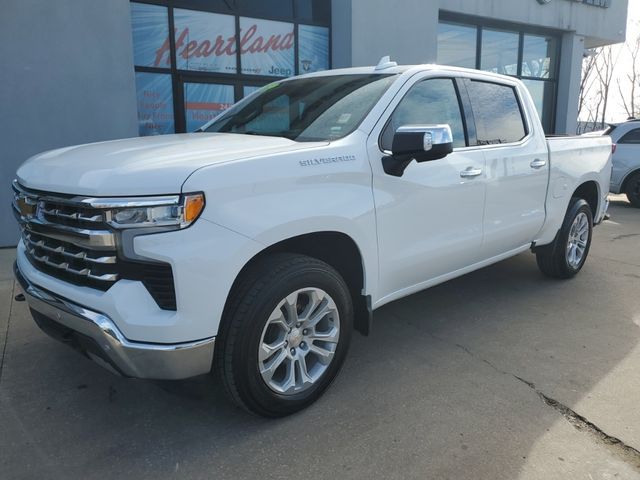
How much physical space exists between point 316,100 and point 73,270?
72.6 inches

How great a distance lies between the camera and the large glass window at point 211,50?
322 inches

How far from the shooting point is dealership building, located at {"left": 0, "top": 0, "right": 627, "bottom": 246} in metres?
6.55

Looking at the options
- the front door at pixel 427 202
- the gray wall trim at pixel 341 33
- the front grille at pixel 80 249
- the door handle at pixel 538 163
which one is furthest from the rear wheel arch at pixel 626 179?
the front grille at pixel 80 249

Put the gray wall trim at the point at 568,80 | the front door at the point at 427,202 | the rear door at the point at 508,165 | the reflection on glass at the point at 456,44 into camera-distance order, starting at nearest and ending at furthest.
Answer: the front door at the point at 427,202 < the rear door at the point at 508,165 < the reflection on glass at the point at 456,44 < the gray wall trim at the point at 568,80

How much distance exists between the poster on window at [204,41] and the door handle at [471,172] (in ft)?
20.4

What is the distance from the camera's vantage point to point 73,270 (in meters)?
2.46

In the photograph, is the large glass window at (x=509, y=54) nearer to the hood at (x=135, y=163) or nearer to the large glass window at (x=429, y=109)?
the large glass window at (x=429, y=109)

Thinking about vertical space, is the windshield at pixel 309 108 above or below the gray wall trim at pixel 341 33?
below

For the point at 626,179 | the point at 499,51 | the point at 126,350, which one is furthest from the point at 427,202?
the point at 499,51

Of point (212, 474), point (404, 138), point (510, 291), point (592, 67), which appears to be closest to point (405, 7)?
point (510, 291)

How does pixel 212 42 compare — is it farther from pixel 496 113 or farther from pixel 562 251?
pixel 562 251

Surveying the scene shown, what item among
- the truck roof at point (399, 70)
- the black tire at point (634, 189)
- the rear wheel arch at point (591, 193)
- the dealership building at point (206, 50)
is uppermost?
the dealership building at point (206, 50)

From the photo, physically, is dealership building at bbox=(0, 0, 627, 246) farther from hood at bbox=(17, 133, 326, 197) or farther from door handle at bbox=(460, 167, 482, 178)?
door handle at bbox=(460, 167, 482, 178)

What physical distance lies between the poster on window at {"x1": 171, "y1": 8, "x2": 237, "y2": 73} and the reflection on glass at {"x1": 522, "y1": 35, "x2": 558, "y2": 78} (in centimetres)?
824
